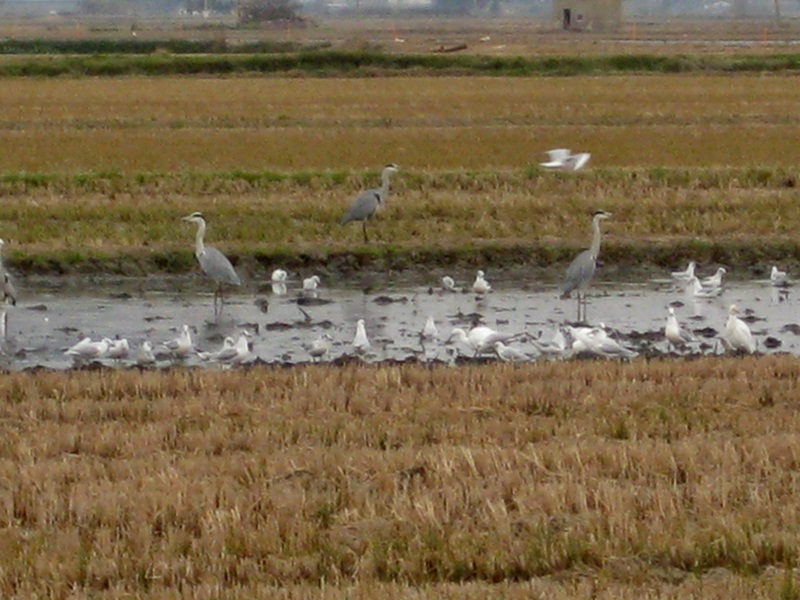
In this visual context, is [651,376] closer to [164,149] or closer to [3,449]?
[3,449]

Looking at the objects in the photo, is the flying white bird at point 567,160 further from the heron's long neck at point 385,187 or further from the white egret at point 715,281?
the white egret at point 715,281

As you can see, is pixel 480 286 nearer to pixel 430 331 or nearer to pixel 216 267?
pixel 430 331

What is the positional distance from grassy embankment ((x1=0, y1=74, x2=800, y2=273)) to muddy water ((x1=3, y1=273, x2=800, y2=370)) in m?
1.00

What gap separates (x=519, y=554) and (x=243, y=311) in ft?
32.0

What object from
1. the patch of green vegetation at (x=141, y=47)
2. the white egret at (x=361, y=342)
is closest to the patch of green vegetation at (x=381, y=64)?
the patch of green vegetation at (x=141, y=47)

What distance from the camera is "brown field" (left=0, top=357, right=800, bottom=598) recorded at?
6449mm

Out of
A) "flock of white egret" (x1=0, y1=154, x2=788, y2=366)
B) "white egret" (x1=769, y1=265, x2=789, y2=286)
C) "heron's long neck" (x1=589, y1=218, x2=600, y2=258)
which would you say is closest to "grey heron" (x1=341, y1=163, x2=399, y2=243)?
"heron's long neck" (x1=589, y1=218, x2=600, y2=258)

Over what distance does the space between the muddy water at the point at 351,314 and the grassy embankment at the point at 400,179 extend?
1.00 meters

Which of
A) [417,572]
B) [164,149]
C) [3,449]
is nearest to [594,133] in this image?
[164,149]

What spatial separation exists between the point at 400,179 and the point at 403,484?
15.2 m

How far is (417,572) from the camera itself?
646 cm

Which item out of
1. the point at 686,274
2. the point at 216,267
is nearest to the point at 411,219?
the point at 686,274

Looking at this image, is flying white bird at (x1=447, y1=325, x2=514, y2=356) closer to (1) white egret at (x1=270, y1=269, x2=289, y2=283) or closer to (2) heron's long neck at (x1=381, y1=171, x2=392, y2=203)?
(1) white egret at (x1=270, y1=269, x2=289, y2=283)

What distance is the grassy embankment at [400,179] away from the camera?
18.5 m
